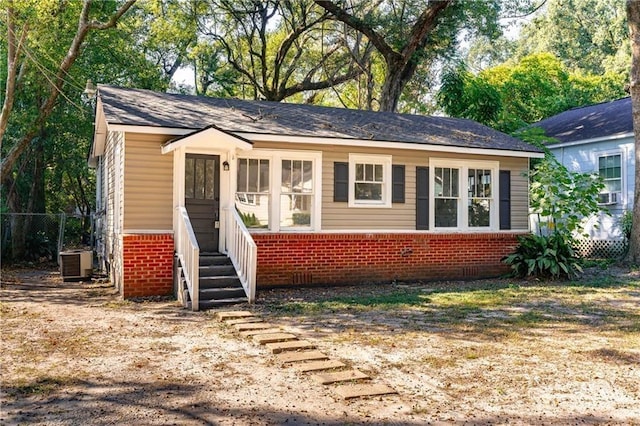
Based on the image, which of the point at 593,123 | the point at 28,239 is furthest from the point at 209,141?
the point at 593,123

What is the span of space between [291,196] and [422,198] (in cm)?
315

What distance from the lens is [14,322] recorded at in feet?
24.8

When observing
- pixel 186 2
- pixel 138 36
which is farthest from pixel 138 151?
pixel 138 36

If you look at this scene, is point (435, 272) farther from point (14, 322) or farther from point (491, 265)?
point (14, 322)

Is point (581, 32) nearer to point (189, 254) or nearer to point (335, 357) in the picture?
point (189, 254)

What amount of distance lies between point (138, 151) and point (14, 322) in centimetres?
361

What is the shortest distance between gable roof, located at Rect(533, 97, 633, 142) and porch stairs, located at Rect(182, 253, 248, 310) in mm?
13344

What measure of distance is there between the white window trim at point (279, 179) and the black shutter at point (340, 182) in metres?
0.35

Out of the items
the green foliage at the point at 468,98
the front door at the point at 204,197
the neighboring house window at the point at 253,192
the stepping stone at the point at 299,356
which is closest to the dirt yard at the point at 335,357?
the stepping stone at the point at 299,356

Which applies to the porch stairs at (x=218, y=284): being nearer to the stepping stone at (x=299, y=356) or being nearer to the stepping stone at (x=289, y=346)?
the stepping stone at (x=289, y=346)

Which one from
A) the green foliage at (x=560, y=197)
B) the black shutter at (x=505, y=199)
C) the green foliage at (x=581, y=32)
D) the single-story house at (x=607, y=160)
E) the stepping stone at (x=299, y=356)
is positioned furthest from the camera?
the green foliage at (x=581, y=32)

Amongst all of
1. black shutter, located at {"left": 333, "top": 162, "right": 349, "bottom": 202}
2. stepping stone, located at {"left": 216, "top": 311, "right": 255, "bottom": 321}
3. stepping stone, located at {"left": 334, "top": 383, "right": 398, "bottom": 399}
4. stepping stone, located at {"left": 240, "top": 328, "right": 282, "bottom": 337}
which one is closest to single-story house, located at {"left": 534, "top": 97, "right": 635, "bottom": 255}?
black shutter, located at {"left": 333, "top": 162, "right": 349, "bottom": 202}

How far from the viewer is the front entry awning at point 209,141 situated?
9517 millimetres

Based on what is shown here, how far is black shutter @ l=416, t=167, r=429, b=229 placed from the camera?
12.2 meters
